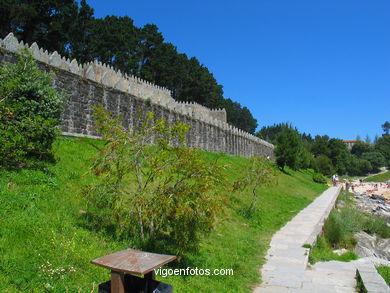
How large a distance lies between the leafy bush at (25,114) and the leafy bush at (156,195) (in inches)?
101

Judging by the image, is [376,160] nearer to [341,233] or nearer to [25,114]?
[341,233]

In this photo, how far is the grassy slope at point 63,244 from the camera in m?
4.35

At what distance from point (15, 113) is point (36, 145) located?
0.96 metres

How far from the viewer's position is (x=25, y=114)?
28.5 feet

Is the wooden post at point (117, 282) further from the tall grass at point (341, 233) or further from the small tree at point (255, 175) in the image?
the small tree at point (255, 175)

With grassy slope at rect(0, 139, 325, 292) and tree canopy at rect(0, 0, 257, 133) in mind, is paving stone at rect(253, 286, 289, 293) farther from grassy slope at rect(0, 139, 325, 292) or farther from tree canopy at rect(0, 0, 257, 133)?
tree canopy at rect(0, 0, 257, 133)

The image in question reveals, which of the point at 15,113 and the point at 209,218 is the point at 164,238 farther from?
the point at 15,113

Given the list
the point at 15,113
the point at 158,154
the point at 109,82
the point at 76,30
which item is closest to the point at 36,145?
the point at 15,113

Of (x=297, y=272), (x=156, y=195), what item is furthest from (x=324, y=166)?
(x=156, y=195)

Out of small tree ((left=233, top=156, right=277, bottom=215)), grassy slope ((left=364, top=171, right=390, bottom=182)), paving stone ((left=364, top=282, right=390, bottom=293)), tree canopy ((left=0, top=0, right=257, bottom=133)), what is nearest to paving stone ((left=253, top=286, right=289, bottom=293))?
paving stone ((left=364, top=282, right=390, bottom=293))

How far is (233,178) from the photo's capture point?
1764cm

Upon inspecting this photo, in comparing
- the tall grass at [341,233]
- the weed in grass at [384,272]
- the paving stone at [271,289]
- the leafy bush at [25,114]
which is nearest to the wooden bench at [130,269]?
the paving stone at [271,289]

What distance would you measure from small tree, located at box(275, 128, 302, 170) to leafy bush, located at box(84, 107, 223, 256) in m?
29.3

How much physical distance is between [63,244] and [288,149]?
3160 cm
